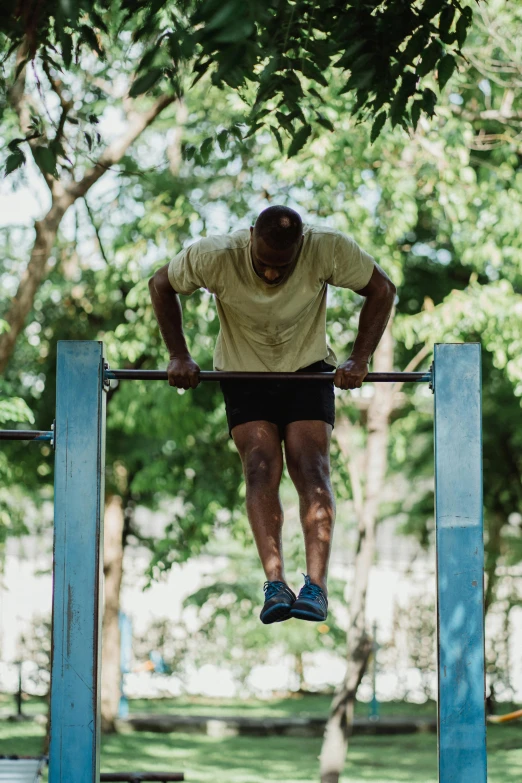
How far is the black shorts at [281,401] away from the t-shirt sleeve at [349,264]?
322 mm

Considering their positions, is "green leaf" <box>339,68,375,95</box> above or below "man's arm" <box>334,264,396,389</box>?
above

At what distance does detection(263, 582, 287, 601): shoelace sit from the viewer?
354 cm

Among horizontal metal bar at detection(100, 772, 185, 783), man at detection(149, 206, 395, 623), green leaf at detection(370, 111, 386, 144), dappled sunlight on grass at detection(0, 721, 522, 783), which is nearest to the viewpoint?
man at detection(149, 206, 395, 623)

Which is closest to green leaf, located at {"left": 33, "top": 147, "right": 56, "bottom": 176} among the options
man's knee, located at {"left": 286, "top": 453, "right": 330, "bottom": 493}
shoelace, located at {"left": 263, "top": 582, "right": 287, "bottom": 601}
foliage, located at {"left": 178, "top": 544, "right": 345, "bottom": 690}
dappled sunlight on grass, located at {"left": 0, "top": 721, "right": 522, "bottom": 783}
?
man's knee, located at {"left": 286, "top": 453, "right": 330, "bottom": 493}

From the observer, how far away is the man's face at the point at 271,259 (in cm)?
360

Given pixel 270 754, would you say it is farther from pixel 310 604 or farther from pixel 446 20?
pixel 446 20

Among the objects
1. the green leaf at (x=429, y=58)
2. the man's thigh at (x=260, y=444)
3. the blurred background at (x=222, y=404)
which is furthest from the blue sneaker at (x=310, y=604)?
the blurred background at (x=222, y=404)

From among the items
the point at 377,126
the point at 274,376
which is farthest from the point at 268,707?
the point at 274,376

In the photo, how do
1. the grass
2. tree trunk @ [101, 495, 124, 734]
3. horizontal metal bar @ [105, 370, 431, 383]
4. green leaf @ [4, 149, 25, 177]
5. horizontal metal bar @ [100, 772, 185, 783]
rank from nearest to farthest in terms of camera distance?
horizontal metal bar @ [105, 370, 431, 383] < green leaf @ [4, 149, 25, 177] < horizontal metal bar @ [100, 772, 185, 783] < tree trunk @ [101, 495, 124, 734] < the grass

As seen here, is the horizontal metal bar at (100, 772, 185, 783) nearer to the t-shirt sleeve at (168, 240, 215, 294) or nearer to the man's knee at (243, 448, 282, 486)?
the man's knee at (243, 448, 282, 486)

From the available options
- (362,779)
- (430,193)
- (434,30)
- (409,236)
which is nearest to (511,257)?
(430,193)

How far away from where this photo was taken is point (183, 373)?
3.82 meters

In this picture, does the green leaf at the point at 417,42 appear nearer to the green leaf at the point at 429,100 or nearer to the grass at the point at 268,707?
the green leaf at the point at 429,100

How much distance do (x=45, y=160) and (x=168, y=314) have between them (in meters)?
0.70
